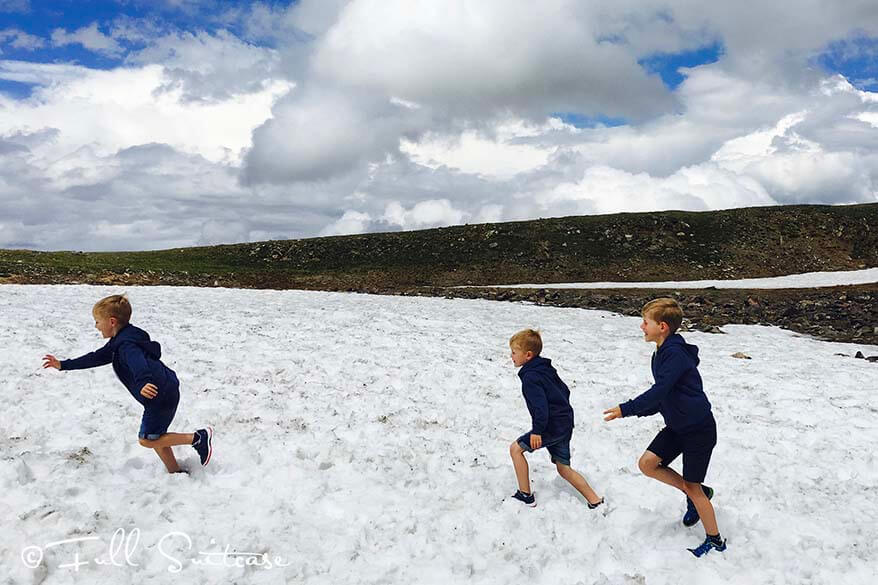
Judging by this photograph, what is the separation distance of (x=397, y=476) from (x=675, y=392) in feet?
12.6

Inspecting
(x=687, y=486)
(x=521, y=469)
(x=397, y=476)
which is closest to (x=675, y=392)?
(x=687, y=486)

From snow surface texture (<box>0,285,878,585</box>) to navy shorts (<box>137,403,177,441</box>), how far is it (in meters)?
0.64

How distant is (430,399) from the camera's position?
10672 mm

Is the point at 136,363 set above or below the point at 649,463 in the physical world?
above

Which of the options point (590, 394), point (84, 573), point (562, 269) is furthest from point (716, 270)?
point (84, 573)

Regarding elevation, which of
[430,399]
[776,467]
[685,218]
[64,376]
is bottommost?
[776,467]

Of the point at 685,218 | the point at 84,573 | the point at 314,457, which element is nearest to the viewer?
the point at 84,573

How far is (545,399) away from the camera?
656cm

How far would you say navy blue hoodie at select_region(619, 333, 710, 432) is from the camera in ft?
19.0

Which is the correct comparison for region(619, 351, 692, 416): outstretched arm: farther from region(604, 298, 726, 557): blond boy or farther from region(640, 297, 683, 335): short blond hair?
region(640, 297, 683, 335): short blond hair

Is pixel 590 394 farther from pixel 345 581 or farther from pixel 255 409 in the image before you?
pixel 345 581

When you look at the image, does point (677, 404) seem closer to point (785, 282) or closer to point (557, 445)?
point (557, 445)

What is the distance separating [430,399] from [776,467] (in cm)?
559

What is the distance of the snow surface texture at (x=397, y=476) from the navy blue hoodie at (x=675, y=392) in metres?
1.62
